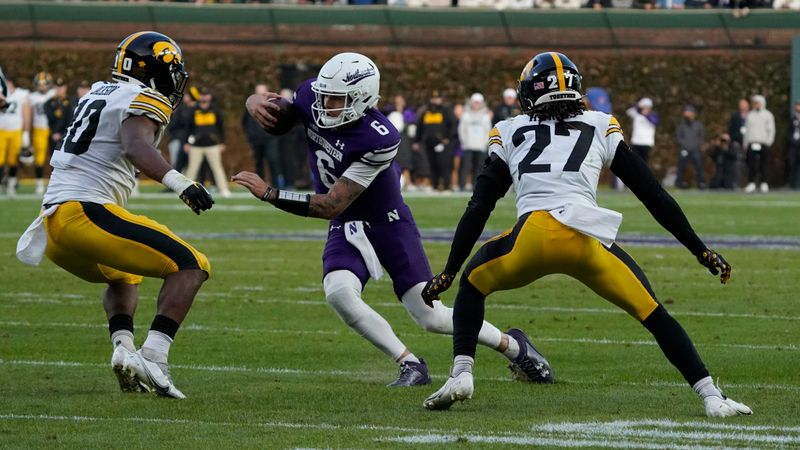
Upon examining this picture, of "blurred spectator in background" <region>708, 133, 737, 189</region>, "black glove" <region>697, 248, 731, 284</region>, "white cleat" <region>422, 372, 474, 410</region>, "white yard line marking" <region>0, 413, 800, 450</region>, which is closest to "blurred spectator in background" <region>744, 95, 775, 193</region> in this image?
"blurred spectator in background" <region>708, 133, 737, 189</region>

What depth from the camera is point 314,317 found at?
34.6ft

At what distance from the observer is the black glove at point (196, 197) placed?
661 centimetres

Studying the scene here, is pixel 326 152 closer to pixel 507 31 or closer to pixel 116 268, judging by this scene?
pixel 116 268

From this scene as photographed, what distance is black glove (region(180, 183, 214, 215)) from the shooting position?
6.61 meters

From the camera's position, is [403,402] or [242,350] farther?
[242,350]

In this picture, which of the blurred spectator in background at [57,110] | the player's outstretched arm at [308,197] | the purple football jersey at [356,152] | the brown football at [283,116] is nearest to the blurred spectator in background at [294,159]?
the blurred spectator in background at [57,110]

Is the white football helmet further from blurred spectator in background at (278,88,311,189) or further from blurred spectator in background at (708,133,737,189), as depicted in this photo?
blurred spectator in background at (708,133,737,189)

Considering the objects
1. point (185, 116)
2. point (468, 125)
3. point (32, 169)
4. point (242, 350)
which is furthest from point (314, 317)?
point (32, 169)

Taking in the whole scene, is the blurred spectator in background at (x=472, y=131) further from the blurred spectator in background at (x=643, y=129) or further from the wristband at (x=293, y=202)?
the wristband at (x=293, y=202)

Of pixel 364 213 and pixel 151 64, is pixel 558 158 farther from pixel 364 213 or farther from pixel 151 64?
pixel 151 64

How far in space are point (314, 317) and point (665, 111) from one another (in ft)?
77.8

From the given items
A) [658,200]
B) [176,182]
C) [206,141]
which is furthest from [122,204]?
[206,141]

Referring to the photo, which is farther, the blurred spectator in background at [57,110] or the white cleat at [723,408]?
the blurred spectator in background at [57,110]

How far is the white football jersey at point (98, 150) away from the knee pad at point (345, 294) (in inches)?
41.9
